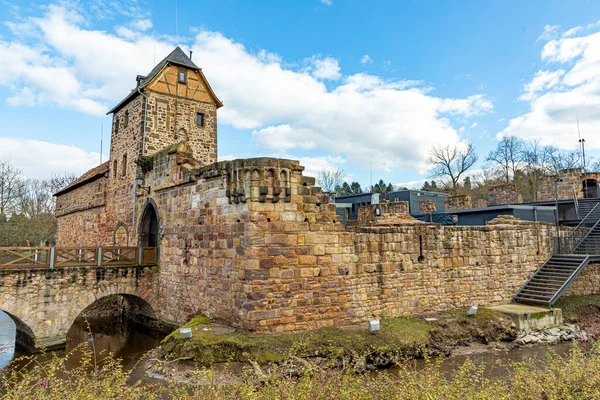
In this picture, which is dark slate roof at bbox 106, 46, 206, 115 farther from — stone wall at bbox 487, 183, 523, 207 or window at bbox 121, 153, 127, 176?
stone wall at bbox 487, 183, 523, 207

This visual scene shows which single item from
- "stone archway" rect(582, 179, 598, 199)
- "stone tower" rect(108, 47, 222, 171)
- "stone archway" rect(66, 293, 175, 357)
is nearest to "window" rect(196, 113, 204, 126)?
"stone tower" rect(108, 47, 222, 171)

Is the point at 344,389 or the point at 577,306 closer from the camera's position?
the point at 344,389

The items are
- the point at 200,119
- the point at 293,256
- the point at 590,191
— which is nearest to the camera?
the point at 293,256

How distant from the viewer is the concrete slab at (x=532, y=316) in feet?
39.4

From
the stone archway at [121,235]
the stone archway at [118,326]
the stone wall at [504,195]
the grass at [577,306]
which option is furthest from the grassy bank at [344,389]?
the stone wall at [504,195]

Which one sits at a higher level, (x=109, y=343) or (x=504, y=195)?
(x=504, y=195)

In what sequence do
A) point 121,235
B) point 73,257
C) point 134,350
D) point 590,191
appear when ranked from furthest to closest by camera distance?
point 590,191, point 121,235, point 73,257, point 134,350

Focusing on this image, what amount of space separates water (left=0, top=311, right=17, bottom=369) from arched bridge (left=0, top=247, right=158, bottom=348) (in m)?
0.53

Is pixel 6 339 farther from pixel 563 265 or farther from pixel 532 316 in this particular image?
pixel 563 265

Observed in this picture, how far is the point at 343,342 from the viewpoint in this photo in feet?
29.1

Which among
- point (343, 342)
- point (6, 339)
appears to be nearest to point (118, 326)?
point (6, 339)

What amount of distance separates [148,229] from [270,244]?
8701mm

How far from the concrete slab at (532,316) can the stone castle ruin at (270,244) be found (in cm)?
73

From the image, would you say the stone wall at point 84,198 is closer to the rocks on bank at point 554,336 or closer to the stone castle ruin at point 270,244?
the stone castle ruin at point 270,244
